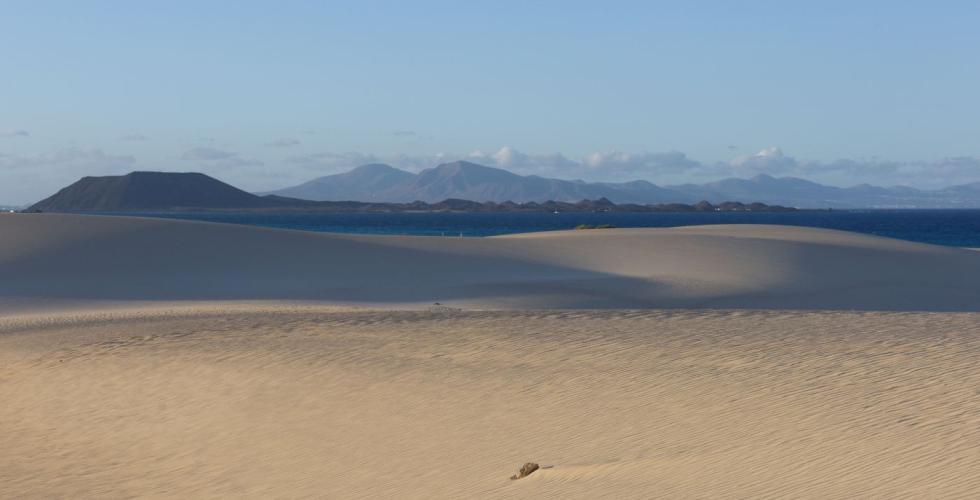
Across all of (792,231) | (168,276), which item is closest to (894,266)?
(792,231)

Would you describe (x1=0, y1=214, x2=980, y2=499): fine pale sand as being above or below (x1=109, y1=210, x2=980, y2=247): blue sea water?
below

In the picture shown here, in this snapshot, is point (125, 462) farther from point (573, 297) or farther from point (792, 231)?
point (792, 231)

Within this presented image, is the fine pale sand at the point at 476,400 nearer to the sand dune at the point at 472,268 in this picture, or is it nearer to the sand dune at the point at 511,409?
the sand dune at the point at 511,409

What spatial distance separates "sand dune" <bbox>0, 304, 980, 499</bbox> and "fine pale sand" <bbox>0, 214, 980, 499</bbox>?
0.13ft

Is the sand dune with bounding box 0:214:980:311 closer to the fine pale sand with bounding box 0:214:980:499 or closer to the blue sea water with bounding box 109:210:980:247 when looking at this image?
the fine pale sand with bounding box 0:214:980:499

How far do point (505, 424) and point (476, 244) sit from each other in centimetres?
2716

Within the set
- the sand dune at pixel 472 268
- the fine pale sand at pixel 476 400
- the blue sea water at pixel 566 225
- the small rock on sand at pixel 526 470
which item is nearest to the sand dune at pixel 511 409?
the fine pale sand at pixel 476 400

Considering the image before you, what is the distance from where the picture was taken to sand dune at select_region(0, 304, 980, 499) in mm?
9008

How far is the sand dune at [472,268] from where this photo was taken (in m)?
28.8

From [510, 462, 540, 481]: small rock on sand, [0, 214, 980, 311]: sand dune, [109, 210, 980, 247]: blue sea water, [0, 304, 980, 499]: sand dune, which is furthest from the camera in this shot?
[109, 210, 980, 247]: blue sea water

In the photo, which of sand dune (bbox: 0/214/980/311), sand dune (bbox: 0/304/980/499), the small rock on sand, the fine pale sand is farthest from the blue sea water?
the small rock on sand

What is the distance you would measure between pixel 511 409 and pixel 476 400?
667mm

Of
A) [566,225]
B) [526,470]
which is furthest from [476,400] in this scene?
[566,225]

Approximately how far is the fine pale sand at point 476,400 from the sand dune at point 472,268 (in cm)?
170
